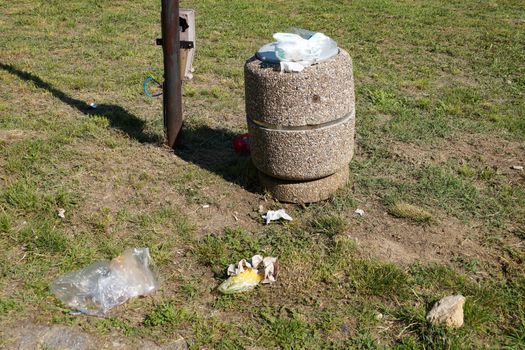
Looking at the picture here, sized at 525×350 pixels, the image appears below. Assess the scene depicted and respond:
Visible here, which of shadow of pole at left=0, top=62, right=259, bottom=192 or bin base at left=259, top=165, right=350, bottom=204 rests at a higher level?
bin base at left=259, top=165, right=350, bottom=204

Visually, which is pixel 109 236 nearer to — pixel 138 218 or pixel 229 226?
pixel 138 218

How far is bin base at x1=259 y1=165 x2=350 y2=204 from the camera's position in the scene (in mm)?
4121

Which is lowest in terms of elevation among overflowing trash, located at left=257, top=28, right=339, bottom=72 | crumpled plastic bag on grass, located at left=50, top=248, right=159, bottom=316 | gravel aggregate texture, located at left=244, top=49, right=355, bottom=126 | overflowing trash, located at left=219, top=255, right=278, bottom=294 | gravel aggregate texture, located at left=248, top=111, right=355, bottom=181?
crumpled plastic bag on grass, located at left=50, top=248, right=159, bottom=316

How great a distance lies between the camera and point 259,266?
3459 mm

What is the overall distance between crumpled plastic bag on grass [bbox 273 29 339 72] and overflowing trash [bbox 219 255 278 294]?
1.22 metres

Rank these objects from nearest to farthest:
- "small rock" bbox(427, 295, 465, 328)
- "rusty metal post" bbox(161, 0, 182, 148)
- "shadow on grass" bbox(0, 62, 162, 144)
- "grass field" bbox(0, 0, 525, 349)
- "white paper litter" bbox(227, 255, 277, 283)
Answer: "small rock" bbox(427, 295, 465, 328)
"grass field" bbox(0, 0, 525, 349)
"white paper litter" bbox(227, 255, 277, 283)
"rusty metal post" bbox(161, 0, 182, 148)
"shadow on grass" bbox(0, 62, 162, 144)

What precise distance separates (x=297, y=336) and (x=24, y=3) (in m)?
9.82

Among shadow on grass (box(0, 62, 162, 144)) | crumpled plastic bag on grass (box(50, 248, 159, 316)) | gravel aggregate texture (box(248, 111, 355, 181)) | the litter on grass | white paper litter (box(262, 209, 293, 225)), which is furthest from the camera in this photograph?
shadow on grass (box(0, 62, 162, 144))

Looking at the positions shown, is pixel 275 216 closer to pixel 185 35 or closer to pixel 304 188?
pixel 304 188

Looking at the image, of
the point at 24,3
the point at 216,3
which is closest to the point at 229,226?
the point at 216,3

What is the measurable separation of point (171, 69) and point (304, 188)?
152cm

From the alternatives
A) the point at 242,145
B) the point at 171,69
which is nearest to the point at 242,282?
the point at 242,145

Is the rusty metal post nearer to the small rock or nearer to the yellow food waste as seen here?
the yellow food waste

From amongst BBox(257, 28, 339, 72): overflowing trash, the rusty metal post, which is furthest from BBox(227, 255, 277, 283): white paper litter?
the rusty metal post
